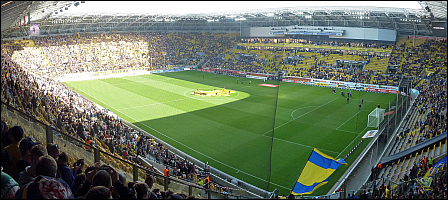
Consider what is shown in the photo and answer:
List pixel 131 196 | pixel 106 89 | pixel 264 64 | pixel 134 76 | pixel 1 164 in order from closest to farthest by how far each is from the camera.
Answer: pixel 131 196
pixel 1 164
pixel 106 89
pixel 134 76
pixel 264 64

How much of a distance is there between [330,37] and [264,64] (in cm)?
1270

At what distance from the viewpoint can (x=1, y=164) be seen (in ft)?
13.7

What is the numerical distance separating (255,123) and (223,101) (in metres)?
19.6

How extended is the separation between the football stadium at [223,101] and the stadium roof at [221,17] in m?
0.27

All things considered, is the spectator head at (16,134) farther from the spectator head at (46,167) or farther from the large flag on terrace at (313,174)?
the large flag on terrace at (313,174)

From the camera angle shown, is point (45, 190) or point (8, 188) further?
point (8, 188)

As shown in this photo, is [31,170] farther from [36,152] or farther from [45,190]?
[45,190]

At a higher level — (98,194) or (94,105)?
(98,194)

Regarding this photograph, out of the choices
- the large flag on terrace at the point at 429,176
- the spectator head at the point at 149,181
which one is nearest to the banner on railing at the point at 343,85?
the large flag on terrace at the point at 429,176

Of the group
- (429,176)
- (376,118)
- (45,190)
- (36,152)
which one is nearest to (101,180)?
(45,190)

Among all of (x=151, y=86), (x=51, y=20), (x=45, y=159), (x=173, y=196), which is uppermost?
(x=51, y=20)

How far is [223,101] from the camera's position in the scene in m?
30.7

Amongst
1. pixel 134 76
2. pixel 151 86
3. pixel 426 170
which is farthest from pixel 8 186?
pixel 134 76

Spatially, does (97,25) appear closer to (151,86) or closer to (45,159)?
(151,86)
